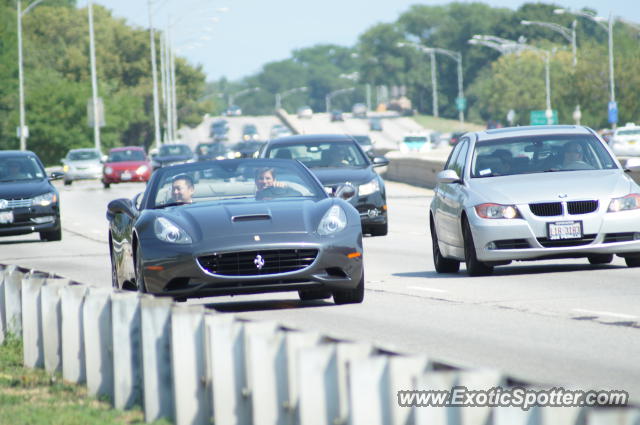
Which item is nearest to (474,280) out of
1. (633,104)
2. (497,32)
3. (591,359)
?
(591,359)

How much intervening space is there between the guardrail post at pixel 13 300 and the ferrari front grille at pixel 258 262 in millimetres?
1645

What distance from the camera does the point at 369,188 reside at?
76.2 ft

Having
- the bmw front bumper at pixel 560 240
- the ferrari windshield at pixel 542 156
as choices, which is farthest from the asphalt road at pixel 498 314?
the ferrari windshield at pixel 542 156

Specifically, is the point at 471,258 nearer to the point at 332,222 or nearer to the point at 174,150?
the point at 332,222

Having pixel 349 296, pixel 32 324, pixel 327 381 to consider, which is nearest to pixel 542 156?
pixel 349 296

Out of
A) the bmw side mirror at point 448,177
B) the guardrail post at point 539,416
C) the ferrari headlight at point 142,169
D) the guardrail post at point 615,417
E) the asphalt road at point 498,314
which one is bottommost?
the ferrari headlight at point 142,169

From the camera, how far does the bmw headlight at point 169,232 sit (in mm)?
11914

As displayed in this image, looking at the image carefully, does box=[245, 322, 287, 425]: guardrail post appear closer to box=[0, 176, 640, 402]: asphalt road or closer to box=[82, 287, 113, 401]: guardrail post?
box=[0, 176, 640, 402]: asphalt road

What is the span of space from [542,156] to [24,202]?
42.8ft

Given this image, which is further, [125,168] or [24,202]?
[125,168]

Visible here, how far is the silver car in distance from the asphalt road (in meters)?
0.31

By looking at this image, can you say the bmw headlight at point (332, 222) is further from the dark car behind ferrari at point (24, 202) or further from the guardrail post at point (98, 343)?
the dark car behind ferrari at point (24, 202)

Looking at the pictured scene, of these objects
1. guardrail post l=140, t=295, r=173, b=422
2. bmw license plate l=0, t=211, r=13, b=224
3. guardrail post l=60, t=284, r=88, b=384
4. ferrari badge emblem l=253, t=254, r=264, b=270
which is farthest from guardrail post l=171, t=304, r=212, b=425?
bmw license plate l=0, t=211, r=13, b=224

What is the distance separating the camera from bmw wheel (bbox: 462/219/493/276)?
1498 cm
